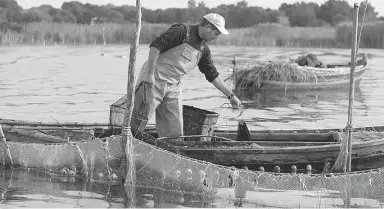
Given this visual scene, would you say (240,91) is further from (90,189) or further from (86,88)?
(90,189)

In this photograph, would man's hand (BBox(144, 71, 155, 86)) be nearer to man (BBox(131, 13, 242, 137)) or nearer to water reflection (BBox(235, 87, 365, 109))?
man (BBox(131, 13, 242, 137))

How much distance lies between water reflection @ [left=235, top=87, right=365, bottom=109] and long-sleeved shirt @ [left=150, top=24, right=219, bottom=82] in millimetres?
11777

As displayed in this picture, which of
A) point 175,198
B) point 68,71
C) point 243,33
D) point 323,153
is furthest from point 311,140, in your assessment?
point 243,33

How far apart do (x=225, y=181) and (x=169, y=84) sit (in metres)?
1.76

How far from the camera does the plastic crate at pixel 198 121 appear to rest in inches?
400

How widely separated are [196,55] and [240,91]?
1600 centimetres

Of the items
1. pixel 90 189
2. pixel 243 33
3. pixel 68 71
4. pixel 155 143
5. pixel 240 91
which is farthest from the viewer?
pixel 243 33

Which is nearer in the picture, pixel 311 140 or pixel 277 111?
pixel 311 140

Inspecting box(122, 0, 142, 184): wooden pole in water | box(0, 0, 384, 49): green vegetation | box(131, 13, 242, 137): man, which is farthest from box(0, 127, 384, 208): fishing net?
box(0, 0, 384, 49): green vegetation

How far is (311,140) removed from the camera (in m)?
11.5

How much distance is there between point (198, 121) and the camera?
1021 cm

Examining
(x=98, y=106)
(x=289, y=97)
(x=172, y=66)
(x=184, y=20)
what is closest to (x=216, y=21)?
(x=172, y=66)

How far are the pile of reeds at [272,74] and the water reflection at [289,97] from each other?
35 cm

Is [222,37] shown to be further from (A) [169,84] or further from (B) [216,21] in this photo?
(B) [216,21]
